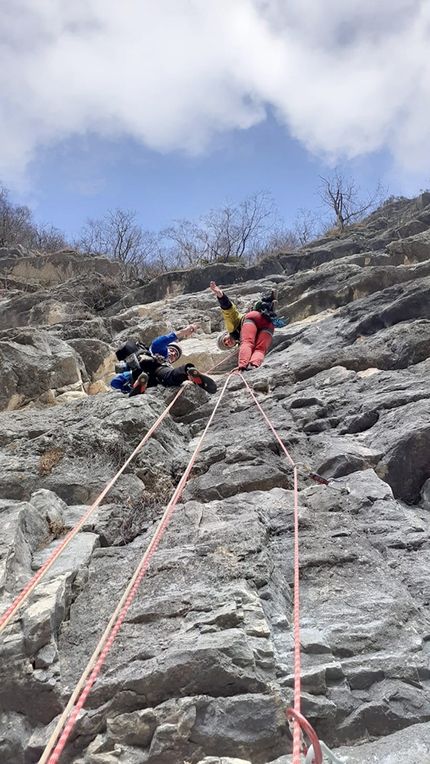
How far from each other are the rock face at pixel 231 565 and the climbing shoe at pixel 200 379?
37 cm

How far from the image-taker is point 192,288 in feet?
58.9

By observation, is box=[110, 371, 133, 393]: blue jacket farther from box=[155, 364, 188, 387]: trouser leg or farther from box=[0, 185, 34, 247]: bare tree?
box=[0, 185, 34, 247]: bare tree

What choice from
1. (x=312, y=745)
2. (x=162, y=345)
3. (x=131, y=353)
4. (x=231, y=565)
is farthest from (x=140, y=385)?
(x=312, y=745)

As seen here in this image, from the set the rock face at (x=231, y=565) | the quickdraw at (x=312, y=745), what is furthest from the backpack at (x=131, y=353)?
the quickdraw at (x=312, y=745)

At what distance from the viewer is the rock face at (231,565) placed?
2367mm

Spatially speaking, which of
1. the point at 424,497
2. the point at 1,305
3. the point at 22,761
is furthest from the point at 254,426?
the point at 1,305

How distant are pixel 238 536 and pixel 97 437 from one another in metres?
2.49

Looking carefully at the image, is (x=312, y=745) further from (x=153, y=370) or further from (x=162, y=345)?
(x=162, y=345)

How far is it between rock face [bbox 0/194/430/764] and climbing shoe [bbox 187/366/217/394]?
37cm

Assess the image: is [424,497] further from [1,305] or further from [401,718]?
[1,305]

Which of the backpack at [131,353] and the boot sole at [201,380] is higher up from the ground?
the backpack at [131,353]

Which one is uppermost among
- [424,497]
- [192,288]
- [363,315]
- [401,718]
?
[192,288]

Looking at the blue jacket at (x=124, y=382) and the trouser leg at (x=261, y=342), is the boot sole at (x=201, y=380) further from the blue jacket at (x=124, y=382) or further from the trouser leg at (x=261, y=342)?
the trouser leg at (x=261, y=342)

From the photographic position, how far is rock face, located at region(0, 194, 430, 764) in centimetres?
237
